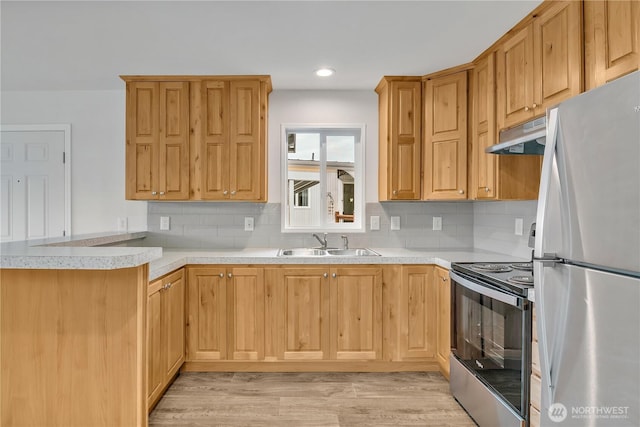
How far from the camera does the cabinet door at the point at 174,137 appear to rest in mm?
2949

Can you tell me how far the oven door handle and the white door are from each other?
3446mm

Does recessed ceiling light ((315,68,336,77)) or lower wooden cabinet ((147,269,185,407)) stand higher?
recessed ceiling light ((315,68,336,77))

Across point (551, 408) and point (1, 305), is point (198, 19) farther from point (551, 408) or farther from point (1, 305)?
point (551, 408)

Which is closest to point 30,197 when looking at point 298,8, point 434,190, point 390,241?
point 298,8

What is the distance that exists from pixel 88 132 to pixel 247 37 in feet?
6.68

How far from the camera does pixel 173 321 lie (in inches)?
94.8

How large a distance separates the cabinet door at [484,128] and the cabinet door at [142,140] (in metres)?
2.55

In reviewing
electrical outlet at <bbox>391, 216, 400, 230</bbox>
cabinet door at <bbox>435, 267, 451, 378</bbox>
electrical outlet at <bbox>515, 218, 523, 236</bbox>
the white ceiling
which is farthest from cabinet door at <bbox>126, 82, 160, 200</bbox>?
electrical outlet at <bbox>515, 218, 523, 236</bbox>

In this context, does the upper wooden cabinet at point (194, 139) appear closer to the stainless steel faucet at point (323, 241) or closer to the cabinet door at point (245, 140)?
the cabinet door at point (245, 140)

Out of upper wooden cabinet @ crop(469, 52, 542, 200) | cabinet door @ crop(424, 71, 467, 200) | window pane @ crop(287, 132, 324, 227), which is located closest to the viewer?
upper wooden cabinet @ crop(469, 52, 542, 200)

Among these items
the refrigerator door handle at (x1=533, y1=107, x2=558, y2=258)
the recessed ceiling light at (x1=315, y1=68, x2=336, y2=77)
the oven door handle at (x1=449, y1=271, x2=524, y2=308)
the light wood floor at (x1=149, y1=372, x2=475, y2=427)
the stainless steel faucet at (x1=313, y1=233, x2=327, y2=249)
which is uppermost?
the recessed ceiling light at (x1=315, y1=68, x2=336, y2=77)

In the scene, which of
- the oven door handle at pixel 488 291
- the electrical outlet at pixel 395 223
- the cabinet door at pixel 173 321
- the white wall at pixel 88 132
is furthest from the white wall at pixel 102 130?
the oven door handle at pixel 488 291

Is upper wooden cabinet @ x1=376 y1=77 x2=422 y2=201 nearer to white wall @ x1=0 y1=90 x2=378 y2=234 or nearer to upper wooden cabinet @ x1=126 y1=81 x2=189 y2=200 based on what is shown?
white wall @ x1=0 y1=90 x2=378 y2=234

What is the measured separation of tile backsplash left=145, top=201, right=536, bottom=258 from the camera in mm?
3270
